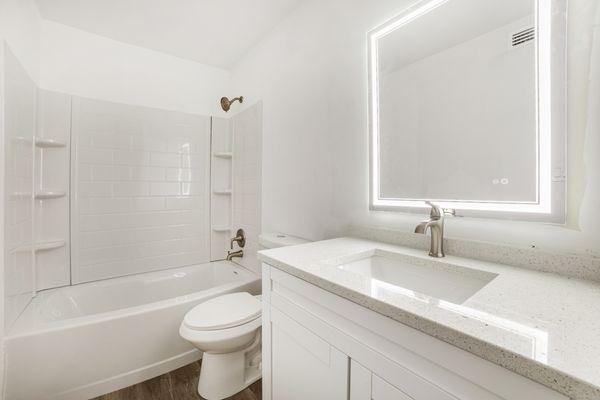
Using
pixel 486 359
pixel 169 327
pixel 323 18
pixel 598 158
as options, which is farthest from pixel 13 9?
pixel 598 158

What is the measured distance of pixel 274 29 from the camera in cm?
200

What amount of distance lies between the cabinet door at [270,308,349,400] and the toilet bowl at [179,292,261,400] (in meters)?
0.45

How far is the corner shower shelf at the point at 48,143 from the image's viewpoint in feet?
5.76

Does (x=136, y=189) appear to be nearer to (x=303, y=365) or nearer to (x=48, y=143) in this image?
(x=48, y=143)

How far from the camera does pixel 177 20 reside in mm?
1888

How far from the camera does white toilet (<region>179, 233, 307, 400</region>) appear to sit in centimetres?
135

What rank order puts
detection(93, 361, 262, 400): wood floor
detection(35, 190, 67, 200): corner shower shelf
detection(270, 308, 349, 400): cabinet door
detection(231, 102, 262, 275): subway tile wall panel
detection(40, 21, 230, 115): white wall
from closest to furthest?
detection(270, 308, 349, 400): cabinet door
detection(93, 361, 262, 400): wood floor
detection(35, 190, 67, 200): corner shower shelf
detection(40, 21, 230, 115): white wall
detection(231, 102, 262, 275): subway tile wall panel

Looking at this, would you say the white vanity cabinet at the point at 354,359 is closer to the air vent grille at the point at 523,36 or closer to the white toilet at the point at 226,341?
the white toilet at the point at 226,341

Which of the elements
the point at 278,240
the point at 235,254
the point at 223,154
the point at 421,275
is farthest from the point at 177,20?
the point at 421,275

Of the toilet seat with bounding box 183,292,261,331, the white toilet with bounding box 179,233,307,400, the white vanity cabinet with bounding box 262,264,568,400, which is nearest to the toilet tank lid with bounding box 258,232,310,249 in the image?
the white toilet with bounding box 179,233,307,400

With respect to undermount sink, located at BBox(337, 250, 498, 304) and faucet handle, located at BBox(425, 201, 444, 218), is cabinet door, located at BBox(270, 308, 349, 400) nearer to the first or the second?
undermount sink, located at BBox(337, 250, 498, 304)

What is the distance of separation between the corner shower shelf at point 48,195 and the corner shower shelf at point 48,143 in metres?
0.32

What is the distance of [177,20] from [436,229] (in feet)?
7.17

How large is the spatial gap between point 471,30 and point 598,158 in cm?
61
